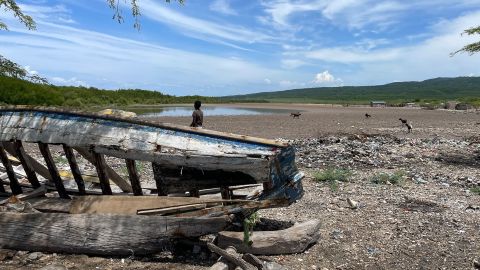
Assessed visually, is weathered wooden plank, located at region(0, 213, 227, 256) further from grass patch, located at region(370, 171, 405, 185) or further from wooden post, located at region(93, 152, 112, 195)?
grass patch, located at region(370, 171, 405, 185)

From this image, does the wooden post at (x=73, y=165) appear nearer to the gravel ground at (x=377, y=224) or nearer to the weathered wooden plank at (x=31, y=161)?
the weathered wooden plank at (x=31, y=161)

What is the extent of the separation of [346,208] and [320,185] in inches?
83.3

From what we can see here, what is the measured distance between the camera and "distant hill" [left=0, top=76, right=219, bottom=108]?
3416 cm

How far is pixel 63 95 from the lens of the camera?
55.5 m

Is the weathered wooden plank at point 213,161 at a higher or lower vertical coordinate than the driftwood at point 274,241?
higher

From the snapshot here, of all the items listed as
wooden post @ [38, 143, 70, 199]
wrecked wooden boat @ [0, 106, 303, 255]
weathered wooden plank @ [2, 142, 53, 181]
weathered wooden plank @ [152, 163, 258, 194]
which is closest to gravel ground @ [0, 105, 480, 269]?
wrecked wooden boat @ [0, 106, 303, 255]

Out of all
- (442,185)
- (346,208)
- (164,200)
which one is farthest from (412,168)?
(164,200)

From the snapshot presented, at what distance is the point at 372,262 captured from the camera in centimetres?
605

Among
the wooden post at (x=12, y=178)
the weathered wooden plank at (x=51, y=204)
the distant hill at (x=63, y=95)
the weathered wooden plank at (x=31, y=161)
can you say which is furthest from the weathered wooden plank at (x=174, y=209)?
the distant hill at (x=63, y=95)

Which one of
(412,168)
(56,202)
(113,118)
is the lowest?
(412,168)

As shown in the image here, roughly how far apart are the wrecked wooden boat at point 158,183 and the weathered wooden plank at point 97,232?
1cm

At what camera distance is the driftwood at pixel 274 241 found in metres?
5.94

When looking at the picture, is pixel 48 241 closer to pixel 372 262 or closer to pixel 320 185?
pixel 372 262

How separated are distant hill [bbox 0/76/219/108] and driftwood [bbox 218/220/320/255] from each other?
17.9 feet
